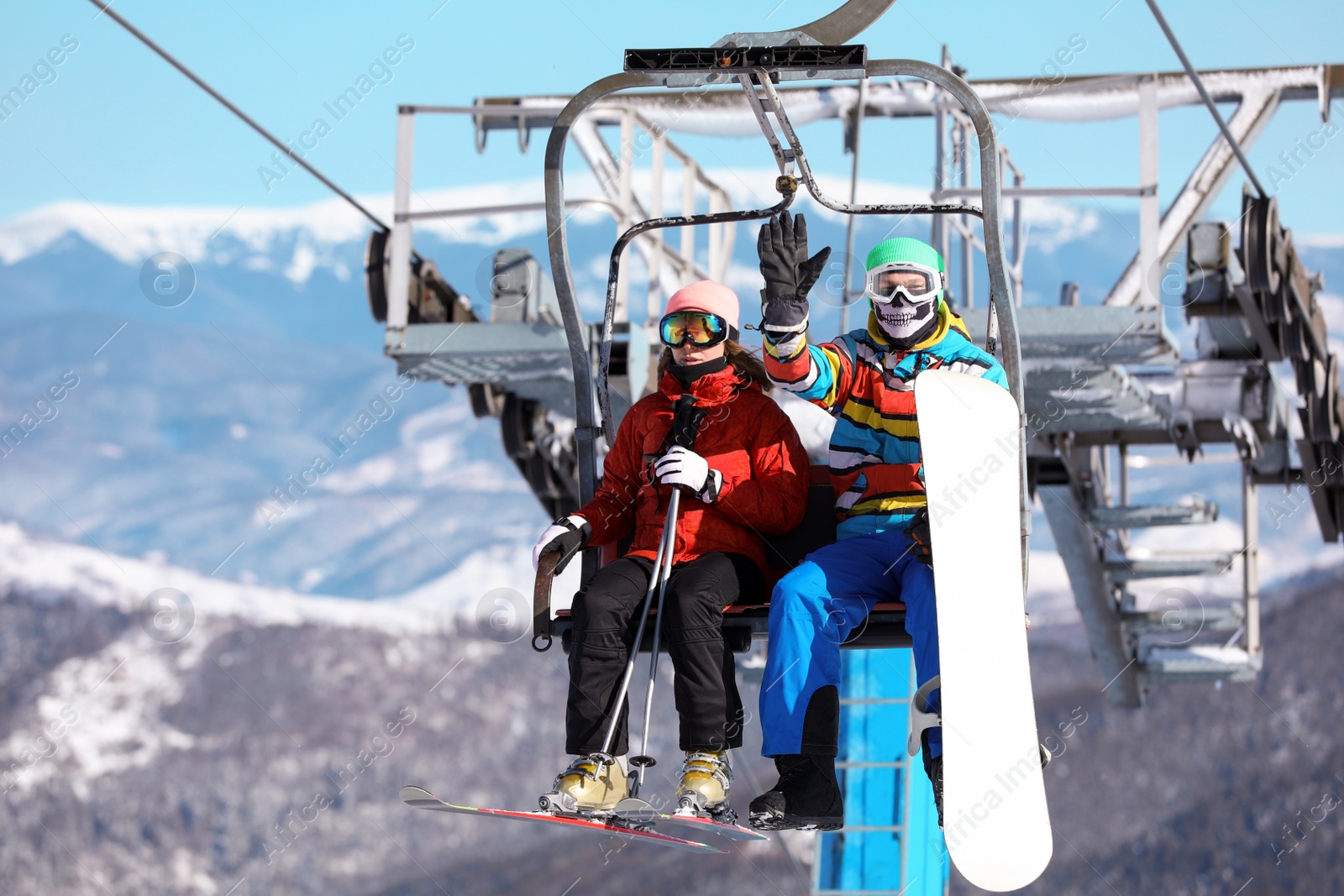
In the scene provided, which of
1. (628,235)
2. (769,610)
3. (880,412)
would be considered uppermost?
(628,235)

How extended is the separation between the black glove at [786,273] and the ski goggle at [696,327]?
309 millimetres

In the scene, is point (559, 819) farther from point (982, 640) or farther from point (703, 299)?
point (703, 299)

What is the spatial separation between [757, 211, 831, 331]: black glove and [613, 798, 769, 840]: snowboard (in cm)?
112

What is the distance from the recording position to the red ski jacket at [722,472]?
3943 millimetres

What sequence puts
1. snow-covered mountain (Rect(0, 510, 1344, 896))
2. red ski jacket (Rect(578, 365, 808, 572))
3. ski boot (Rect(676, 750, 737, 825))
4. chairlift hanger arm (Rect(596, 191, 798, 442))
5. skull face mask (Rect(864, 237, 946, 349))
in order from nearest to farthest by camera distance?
ski boot (Rect(676, 750, 737, 825)) < chairlift hanger arm (Rect(596, 191, 798, 442)) < skull face mask (Rect(864, 237, 946, 349)) < red ski jacket (Rect(578, 365, 808, 572)) < snow-covered mountain (Rect(0, 510, 1344, 896))

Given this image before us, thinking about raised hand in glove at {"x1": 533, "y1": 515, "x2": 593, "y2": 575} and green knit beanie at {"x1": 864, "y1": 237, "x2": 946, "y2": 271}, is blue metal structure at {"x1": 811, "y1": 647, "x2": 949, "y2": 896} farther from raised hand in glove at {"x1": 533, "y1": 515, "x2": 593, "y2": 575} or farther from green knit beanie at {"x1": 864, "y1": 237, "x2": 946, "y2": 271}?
green knit beanie at {"x1": 864, "y1": 237, "x2": 946, "y2": 271}

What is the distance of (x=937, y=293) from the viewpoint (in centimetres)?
387

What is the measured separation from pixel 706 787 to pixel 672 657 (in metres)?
0.35

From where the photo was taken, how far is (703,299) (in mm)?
3904

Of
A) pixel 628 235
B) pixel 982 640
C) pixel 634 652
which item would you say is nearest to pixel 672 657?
pixel 634 652

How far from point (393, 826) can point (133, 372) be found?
157 feet

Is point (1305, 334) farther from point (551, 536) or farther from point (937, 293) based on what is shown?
point (551, 536)

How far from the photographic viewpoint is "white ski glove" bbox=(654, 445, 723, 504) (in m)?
3.76

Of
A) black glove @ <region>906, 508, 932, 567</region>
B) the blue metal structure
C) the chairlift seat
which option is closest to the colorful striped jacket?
black glove @ <region>906, 508, 932, 567</region>
